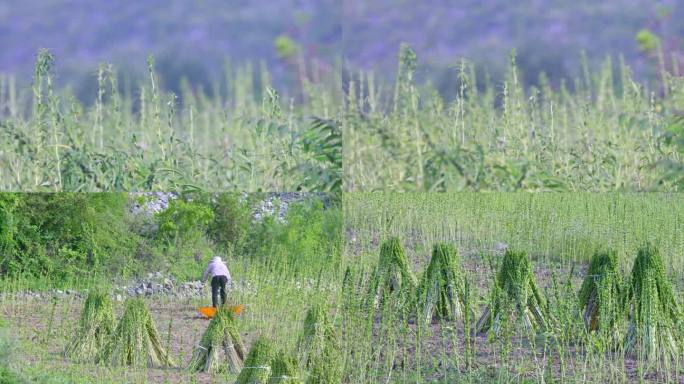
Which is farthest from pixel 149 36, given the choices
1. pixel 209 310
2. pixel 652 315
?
pixel 652 315

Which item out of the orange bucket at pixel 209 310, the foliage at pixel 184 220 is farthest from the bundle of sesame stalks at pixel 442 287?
the foliage at pixel 184 220

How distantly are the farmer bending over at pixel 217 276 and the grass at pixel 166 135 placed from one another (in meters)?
0.45

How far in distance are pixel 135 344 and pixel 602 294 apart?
2577mm

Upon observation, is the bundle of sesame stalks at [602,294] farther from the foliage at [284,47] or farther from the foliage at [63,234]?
the foliage at [63,234]

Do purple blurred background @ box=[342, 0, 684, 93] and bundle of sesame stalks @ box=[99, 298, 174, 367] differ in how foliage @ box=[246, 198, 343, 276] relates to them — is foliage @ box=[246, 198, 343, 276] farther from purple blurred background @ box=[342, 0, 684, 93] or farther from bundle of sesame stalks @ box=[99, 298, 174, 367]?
purple blurred background @ box=[342, 0, 684, 93]

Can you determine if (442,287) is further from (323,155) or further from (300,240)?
(323,155)

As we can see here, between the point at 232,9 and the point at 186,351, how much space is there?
6.68ft

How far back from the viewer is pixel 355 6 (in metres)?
6.93

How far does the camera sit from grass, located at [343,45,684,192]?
6.88 meters

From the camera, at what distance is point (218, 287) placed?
696 cm

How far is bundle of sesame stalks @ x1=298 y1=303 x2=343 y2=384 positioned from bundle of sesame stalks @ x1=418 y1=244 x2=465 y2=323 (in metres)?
→ 0.53

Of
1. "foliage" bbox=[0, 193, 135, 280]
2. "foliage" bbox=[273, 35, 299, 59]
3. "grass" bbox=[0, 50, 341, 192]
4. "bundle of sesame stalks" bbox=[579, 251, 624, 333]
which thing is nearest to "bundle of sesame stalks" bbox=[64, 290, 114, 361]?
"foliage" bbox=[0, 193, 135, 280]

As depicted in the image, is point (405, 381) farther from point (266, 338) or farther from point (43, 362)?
point (43, 362)

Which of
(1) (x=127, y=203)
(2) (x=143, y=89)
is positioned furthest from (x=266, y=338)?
(2) (x=143, y=89)
